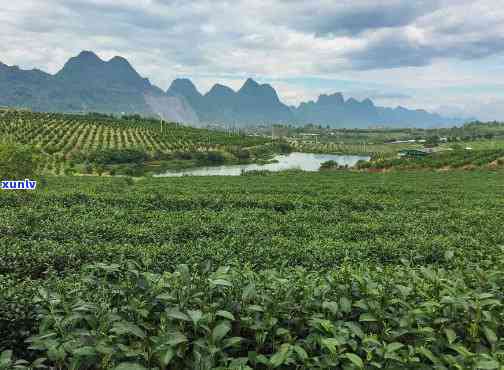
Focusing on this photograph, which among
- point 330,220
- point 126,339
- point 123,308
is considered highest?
point 123,308

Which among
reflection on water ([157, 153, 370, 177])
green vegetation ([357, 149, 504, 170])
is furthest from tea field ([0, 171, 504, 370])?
reflection on water ([157, 153, 370, 177])

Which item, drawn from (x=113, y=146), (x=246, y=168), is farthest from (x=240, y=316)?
(x=113, y=146)

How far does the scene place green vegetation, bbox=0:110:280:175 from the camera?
238ft

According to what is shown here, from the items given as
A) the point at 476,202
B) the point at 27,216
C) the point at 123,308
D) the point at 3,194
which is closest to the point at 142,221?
the point at 27,216

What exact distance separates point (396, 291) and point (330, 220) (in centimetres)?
1023

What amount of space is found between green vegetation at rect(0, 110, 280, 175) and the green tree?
1904 inches

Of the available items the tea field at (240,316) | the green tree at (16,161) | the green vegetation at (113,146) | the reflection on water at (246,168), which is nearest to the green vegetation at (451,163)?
the reflection on water at (246,168)

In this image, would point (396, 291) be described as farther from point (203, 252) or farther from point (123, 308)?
point (203, 252)

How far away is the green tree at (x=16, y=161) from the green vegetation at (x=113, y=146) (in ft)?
159

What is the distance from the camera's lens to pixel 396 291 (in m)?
3.55

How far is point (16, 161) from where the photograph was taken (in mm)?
16141
